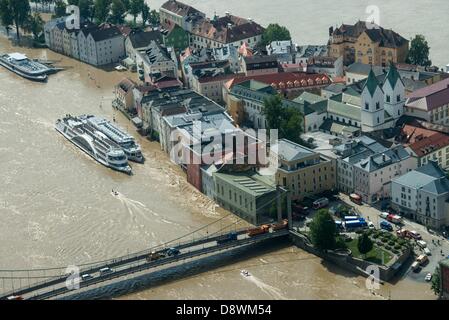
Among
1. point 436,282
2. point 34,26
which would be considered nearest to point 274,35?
point 34,26

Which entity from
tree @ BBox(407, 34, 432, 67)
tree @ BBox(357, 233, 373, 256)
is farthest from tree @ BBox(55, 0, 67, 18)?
tree @ BBox(357, 233, 373, 256)

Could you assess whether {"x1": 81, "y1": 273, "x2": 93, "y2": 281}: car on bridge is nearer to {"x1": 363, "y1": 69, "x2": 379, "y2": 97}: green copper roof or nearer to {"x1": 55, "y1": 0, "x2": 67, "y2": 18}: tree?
{"x1": 363, "y1": 69, "x2": 379, "y2": 97}: green copper roof

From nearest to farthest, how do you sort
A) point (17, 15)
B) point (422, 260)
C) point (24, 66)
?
point (422, 260) → point (24, 66) → point (17, 15)

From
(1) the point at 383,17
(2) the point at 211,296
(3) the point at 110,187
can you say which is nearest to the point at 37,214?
(3) the point at 110,187

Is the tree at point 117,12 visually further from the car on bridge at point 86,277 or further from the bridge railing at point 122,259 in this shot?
the car on bridge at point 86,277

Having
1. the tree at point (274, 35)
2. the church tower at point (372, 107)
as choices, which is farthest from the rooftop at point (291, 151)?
the tree at point (274, 35)

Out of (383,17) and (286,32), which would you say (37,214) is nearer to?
(286,32)

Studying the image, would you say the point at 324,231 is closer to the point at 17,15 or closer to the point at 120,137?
the point at 120,137
